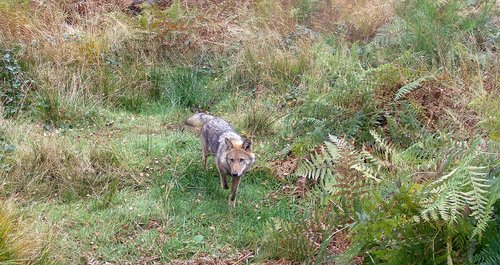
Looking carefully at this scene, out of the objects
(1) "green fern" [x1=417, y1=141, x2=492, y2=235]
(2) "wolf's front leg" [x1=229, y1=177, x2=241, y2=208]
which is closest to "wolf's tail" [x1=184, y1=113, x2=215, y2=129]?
(2) "wolf's front leg" [x1=229, y1=177, x2=241, y2=208]

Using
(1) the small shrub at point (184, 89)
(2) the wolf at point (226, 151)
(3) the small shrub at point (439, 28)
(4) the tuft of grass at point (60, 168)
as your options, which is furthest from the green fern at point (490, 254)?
(1) the small shrub at point (184, 89)

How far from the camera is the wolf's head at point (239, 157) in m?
5.68

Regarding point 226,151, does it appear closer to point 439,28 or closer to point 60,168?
point 60,168

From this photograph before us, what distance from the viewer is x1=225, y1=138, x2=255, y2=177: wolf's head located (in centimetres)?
568

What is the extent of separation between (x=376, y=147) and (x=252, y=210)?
4.08 feet

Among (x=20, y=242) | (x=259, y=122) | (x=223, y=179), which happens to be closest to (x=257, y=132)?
(x=259, y=122)

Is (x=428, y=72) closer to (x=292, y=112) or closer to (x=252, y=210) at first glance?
(x=292, y=112)

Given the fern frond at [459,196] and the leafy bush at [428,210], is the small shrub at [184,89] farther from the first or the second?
the fern frond at [459,196]

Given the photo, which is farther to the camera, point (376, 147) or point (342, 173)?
point (376, 147)

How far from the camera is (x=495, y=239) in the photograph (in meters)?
3.27

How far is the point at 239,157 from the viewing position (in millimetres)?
5754

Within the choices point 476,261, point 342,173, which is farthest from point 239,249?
point 476,261

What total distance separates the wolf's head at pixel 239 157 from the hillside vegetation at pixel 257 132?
0.93ft

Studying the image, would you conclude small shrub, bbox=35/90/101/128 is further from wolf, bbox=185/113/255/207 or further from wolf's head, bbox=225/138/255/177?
wolf's head, bbox=225/138/255/177
